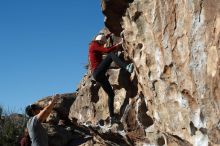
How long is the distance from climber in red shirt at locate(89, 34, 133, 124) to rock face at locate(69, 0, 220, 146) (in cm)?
28

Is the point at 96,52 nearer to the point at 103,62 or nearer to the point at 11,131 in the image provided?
the point at 103,62

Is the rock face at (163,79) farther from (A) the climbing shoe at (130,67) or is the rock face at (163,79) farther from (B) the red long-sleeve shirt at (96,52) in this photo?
(B) the red long-sleeve shirt at (96,52)

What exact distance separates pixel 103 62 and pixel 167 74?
11.2 feet

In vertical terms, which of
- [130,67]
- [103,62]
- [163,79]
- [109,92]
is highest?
[103,62]

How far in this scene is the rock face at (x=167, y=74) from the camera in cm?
776

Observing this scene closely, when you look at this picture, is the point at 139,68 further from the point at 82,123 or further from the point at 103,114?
the point at 82,123

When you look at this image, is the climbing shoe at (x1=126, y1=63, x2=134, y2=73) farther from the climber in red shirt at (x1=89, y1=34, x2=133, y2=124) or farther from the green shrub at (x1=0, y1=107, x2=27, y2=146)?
the green shrub at (x1=0, y1=107, x2=27, y2=146)

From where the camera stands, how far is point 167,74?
9.89 meters

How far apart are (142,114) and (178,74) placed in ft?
11.5

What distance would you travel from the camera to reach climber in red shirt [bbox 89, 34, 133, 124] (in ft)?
42.0

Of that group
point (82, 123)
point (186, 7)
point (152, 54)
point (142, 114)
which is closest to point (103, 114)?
point (82, 123)

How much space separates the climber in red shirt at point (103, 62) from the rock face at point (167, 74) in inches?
11.1

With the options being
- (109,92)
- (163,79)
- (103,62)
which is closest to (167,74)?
(163,79)

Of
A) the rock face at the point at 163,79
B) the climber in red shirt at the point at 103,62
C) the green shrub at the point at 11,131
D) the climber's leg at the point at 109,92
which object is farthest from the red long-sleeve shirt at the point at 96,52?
the green shrub at the point at 11,131
